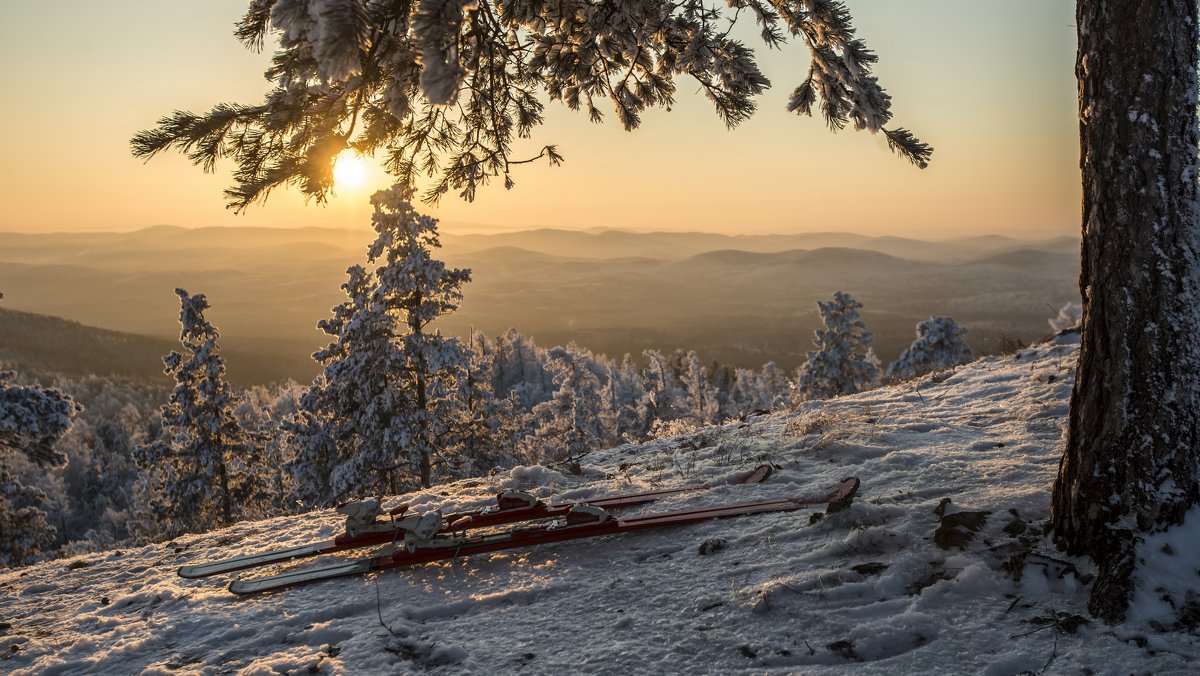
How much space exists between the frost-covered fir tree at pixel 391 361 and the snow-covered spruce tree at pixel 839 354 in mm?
22682

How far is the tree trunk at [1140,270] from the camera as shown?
3.46m

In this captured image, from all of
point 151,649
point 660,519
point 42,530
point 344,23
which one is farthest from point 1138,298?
point 42,530

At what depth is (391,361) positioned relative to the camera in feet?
72.4

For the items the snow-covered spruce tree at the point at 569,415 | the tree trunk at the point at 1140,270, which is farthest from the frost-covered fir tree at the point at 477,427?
the tree trunk at the point at 1140,270

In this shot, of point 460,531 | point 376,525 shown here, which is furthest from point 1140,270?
point 376,525

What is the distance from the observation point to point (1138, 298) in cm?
353

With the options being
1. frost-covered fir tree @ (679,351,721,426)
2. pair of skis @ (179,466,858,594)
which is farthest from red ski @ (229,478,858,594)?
frost-covered fir tree @ (679,351,721,426)

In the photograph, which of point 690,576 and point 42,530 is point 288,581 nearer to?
point 690,576

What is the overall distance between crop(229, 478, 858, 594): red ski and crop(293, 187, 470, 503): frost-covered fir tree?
17.4m

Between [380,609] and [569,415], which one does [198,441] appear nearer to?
[380,609]

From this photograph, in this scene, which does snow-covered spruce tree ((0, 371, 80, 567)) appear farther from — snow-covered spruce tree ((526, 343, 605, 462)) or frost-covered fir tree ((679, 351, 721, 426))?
frost-covered fir tree ((679, 351, 721, 426))

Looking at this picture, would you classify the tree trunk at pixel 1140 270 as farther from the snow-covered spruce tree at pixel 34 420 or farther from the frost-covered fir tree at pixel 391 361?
the frost-covered fir tree at pixel 391 361

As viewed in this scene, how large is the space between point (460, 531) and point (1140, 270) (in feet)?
17.3

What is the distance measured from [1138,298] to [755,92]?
12.8 ft
